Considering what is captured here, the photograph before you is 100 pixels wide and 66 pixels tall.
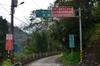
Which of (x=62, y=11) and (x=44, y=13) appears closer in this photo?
(x=44, y=13)

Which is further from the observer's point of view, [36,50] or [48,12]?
[36,50]

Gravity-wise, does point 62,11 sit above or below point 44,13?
above

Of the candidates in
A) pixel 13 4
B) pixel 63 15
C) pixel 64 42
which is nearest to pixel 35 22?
pixel 64 42

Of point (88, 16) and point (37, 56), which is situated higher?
point (88, 16)

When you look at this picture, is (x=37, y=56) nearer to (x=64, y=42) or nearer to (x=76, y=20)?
(x=64, y=42)

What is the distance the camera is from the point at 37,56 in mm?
70250

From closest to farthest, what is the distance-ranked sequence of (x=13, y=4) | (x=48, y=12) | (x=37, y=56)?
(x=13, y=4) → (x=48, y=12) → (x=37, y=56)

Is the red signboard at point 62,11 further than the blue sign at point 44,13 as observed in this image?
Yes

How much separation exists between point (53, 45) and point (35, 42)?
70.0ft

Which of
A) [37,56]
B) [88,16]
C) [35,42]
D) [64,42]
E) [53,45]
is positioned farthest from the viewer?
[53,45]

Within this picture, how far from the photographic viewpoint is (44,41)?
81188mm

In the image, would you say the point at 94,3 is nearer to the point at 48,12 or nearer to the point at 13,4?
the point at 48,12

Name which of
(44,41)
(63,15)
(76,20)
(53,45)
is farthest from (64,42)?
(53,45)

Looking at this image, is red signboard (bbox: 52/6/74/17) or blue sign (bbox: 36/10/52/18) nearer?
blue sign (bbox: 36/10/52/18)
